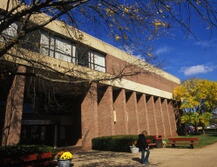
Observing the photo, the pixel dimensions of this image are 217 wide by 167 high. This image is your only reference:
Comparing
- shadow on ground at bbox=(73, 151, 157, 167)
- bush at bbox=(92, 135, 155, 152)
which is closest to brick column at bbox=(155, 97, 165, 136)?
bush at bbox=(92, 135, 155, 152)

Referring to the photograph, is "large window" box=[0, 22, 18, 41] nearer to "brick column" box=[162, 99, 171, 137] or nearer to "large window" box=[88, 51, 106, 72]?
"large window" box=[88, 51, 106, 72]

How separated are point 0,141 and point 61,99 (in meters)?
10.7

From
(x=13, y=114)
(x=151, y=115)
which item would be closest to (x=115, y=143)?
(x=13, y=114)

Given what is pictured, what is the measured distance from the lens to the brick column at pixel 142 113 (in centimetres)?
2680

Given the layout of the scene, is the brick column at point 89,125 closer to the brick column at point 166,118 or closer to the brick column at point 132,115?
the brick column at point 132,115

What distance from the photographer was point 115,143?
55.0 feet

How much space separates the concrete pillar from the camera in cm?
2464

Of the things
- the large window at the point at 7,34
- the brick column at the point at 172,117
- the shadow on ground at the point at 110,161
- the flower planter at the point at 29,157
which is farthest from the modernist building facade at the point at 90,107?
the flower planter at the point at 29,157

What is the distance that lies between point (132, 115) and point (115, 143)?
340 inches

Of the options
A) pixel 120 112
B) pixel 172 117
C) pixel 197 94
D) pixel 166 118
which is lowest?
pixel 166 118

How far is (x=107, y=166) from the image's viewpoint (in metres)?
9.59

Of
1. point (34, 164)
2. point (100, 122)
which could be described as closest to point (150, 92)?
point (100, 122)

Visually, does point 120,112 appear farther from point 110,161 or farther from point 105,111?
point 110,161

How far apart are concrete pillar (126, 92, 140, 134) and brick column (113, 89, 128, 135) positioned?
1.73 m
